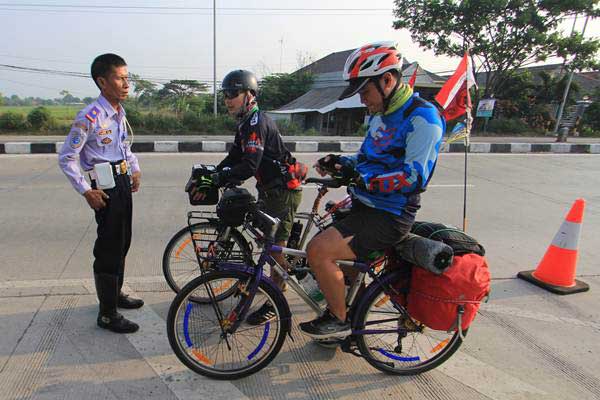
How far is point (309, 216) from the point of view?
3184 millimetres

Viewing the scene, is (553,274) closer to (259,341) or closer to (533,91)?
(259,341)

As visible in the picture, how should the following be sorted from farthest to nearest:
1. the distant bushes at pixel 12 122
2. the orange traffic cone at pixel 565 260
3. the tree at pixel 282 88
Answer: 1. the tree at pixel 282 88
2. the distant bushes at pixel 12 122
3. the orange traffic cone at pixel 565 260

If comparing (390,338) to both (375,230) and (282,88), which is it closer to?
(375,230)

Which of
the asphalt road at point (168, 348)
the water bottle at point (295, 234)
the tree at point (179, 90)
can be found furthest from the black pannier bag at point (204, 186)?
the tree at point (179, 90)

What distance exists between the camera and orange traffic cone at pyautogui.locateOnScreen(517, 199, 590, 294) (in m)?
3.61

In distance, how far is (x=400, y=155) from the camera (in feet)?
7.34

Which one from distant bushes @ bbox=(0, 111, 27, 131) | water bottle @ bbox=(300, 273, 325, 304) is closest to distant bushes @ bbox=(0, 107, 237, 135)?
distant bushes @ bbox=(0, 111, 27, 131)

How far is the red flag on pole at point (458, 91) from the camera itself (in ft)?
12.1

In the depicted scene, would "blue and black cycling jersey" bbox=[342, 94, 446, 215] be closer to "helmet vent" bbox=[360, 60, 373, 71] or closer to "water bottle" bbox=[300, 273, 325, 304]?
"helmet vent" bbox=[360, 60, 373, 71]

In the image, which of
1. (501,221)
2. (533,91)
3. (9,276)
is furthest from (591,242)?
(533,91)

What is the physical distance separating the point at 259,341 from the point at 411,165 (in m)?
1.38

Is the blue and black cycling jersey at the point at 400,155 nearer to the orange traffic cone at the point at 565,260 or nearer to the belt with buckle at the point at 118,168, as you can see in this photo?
the belt with buckle at the point at 118,168

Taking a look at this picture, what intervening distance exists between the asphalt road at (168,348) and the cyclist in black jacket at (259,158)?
0.81 metres

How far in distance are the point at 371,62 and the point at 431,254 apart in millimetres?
1079
